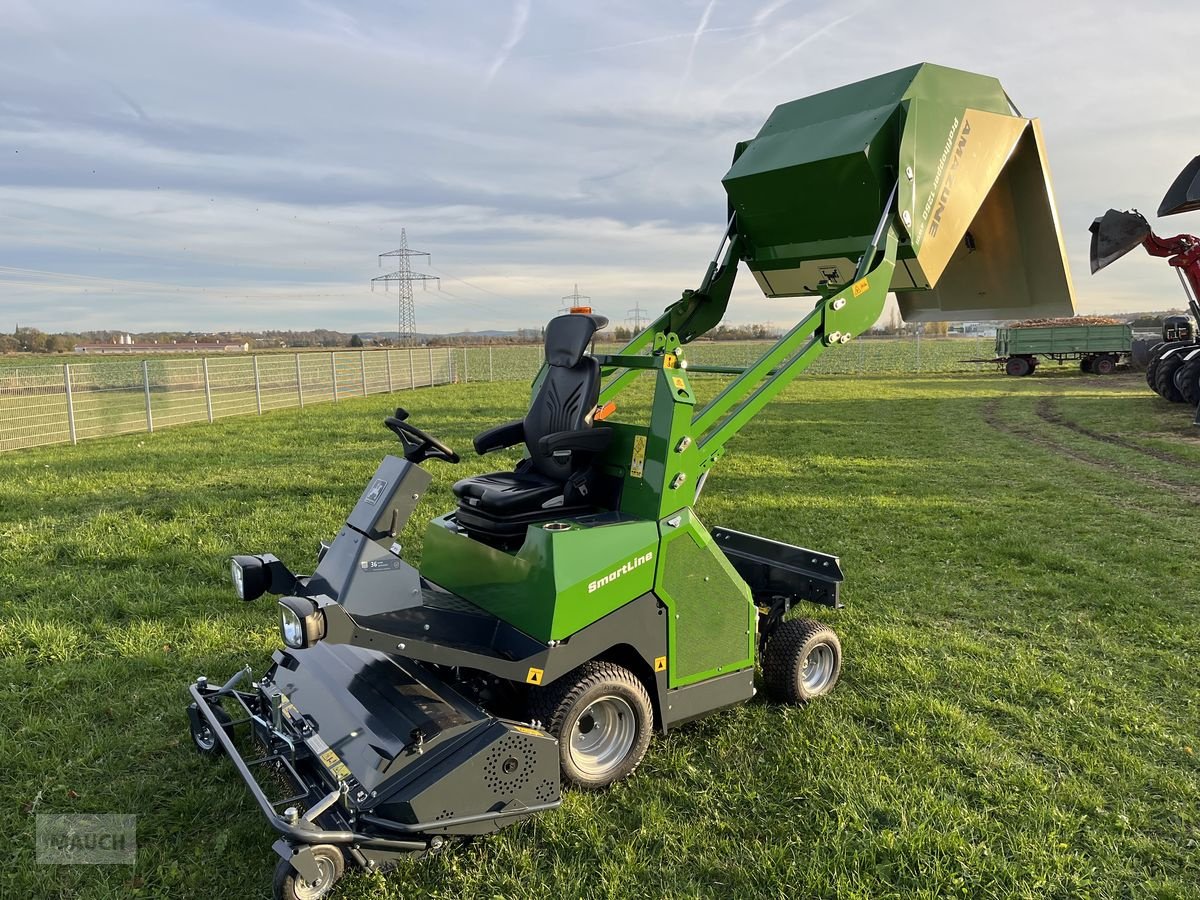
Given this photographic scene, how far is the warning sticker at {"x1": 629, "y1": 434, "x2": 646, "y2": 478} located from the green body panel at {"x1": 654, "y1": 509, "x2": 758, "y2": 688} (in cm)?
28

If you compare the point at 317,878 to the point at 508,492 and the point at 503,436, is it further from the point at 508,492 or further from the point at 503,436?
the point at 503,436

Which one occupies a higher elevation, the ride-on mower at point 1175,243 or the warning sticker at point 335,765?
the ride-on mower at point 1175,243

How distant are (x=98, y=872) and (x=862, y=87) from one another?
5.38m

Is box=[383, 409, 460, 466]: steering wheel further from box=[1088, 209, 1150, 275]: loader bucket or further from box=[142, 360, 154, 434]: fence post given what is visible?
box=[142, 360, 154, 434]: fence post

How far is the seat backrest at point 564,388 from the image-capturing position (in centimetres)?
415

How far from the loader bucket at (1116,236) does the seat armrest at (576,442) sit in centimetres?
1158

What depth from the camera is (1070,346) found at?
97.0 ft

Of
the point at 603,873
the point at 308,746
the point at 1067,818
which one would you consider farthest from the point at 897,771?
the point at 308,746

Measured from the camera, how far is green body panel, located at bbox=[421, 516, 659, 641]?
3322mm

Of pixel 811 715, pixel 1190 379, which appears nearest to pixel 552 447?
pixel 811 715

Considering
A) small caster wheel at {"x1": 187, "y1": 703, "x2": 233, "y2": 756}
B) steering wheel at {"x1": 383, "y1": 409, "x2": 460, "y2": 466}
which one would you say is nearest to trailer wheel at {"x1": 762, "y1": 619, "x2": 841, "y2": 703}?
steering wheel at {"x1": 383, "y1": 409, "x2": 460, "y2": 466}

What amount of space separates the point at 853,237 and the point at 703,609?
2456mm

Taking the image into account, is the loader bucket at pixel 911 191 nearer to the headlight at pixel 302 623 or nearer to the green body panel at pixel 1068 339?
the headlight at pixel 302 623

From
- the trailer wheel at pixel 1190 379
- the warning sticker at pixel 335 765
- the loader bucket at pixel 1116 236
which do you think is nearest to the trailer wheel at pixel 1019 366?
the trailer wheel at pixel 1190 379
